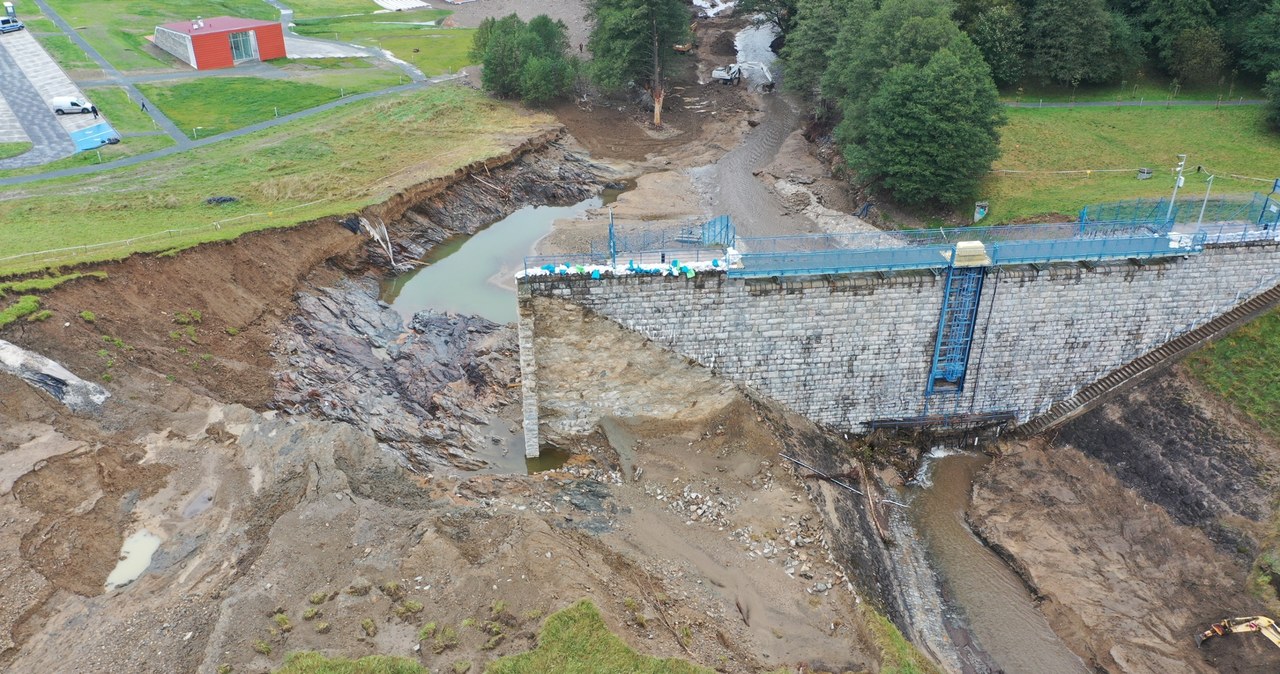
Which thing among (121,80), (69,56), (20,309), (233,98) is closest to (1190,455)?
(20,309)

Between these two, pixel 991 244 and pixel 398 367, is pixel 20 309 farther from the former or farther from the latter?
pixel 991 244

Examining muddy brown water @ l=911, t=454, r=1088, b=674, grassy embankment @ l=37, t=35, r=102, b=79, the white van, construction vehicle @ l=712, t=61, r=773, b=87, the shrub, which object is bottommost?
muddy brown water @ l=911, t=454, r=1088, b=674

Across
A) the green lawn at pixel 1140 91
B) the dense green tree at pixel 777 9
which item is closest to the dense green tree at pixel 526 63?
the dense green tree at pixel 777 9

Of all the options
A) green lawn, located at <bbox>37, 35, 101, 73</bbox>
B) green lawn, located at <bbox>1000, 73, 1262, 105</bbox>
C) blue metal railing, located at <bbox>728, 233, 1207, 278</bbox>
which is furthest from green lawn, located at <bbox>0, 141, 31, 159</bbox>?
green lawn, located at <bbox>1000, 73, 1262, 105</bbox>

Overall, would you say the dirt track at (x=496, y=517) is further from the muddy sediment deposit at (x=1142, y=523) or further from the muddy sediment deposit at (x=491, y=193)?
the muddy sediment deposit at (x=491, y=193)

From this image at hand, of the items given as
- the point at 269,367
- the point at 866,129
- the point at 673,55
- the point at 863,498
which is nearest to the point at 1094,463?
the point at 863,498

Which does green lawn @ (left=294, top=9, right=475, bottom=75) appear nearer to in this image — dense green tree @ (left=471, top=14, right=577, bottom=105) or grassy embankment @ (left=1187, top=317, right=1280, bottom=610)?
dense green tree @ (left=471, top=14, right=577, bottom=105)
